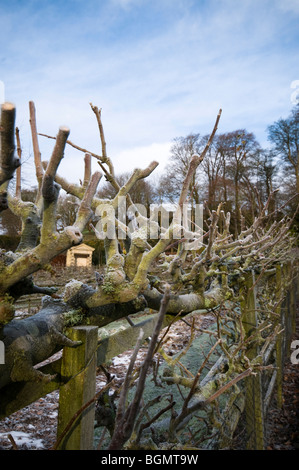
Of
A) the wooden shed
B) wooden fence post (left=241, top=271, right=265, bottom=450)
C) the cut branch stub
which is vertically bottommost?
wooden fence post (left=241, top=271, right=265, bottom=450)

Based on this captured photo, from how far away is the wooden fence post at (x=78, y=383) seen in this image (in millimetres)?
1439

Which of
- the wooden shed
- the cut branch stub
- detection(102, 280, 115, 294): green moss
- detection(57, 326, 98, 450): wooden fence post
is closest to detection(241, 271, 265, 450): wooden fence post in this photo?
detection(102, 280, 115, 294): green moss

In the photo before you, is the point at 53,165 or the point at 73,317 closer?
the point at 53,165

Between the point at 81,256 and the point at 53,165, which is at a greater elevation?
the point at 53,165

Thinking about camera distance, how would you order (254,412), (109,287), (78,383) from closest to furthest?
(78,383), (109,287), (254,412)

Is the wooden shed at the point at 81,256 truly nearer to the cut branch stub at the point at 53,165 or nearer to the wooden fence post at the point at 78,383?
the wooden fence post at the point at 78,383

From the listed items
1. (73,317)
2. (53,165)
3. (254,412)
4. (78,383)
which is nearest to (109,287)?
(73,317)

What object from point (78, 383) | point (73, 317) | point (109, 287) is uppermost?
point (109, 287)

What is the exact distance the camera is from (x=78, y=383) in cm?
145

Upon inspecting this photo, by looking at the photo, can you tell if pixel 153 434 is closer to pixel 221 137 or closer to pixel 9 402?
pixel 9 402

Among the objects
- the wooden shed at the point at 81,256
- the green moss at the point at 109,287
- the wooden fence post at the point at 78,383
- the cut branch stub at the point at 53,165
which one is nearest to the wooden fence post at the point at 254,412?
the green moss at the point at 109,287

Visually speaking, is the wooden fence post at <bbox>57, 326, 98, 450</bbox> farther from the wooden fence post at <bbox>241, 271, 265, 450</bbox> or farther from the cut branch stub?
the wooden fence post at <bbox>241, 271, 265, 450</bbox>

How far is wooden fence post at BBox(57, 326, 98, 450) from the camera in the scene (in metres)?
1.44

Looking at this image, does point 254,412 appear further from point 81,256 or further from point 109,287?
point 81,256
